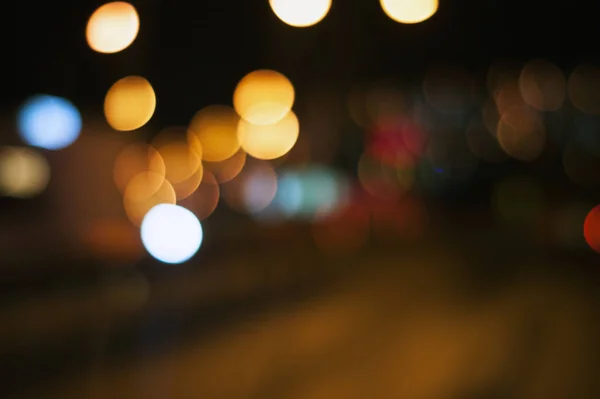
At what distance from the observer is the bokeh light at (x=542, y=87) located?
13.7 metres

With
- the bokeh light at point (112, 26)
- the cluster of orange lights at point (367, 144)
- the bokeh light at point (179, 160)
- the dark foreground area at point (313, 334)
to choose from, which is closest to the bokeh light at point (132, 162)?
the cluster of orange lights at point (367, 144)

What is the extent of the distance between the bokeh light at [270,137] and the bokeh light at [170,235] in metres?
6.05

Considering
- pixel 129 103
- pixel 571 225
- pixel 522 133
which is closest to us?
pixel 129 103

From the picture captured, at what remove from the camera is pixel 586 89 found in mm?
14789

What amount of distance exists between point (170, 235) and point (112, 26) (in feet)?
18.7

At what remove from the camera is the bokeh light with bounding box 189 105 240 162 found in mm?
19208

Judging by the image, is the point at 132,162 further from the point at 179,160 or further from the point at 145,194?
the point at 179,160

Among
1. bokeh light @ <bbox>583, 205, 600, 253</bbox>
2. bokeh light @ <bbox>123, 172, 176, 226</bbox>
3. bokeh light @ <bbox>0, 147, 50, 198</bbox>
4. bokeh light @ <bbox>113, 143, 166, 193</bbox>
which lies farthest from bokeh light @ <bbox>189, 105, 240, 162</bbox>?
bokeh light @ <bbox>583, 205, 600, 253</bbox>

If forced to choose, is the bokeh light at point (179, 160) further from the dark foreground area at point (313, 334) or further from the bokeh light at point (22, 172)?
the dark foreground area at point (313, 334)

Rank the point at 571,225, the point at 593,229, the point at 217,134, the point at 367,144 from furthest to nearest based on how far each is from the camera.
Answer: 1. the point at 217,134
2. the point at 367,144
3. the point at 571,225
4. the point at 593,229

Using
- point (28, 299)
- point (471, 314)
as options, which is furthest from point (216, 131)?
point (471, 314)

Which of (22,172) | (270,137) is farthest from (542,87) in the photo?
(22,172)

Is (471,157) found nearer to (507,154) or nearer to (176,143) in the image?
(507,154)

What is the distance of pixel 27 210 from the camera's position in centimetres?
1027
